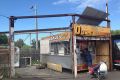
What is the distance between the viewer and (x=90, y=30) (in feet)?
67.1

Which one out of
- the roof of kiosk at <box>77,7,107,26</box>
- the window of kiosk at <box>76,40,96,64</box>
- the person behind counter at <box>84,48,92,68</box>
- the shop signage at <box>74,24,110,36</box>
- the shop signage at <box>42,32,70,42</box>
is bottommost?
the person behind counter at <box>84,48,92,68</box>

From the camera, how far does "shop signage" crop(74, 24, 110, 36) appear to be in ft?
63.1

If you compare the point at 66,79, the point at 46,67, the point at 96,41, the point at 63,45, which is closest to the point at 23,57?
the point at 46,67

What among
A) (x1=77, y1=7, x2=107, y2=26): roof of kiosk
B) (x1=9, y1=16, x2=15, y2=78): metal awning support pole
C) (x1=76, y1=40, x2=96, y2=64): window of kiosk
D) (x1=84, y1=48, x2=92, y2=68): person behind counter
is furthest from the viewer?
(x1=76, y1=40, x2=96, y2=64): window of kiosk

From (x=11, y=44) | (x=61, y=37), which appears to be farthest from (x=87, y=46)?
(x=11, y=44)

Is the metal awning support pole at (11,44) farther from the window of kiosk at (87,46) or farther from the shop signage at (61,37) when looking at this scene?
the window of kiosk at (87,46)

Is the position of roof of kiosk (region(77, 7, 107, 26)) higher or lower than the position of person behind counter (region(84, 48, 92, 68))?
higher

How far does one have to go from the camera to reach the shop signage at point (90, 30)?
19.2 metres

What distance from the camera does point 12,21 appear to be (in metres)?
18.1

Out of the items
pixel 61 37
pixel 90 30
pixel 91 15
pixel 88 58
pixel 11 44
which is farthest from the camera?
pixel 61 37

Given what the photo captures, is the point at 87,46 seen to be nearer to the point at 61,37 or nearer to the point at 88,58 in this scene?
the point at 88,58

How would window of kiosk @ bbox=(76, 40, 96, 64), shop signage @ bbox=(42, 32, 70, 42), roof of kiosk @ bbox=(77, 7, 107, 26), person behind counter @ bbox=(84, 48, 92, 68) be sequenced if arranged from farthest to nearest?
1. window of kiosk @ bbox=(76, 40, 96, 64)
2. person behind counter @ bbox=(84, 48, 92, 68)
3. shop signage @ bbox=(42, 32, 70, 42)
4. roof of kiosk @ bbox=(77, 7, 107, 26)

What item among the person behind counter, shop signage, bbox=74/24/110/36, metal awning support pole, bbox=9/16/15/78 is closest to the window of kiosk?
the person behind counter

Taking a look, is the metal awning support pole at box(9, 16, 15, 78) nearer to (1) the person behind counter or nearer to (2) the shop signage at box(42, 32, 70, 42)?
(2) the shop signage at box(42, 32, 70, 42)
